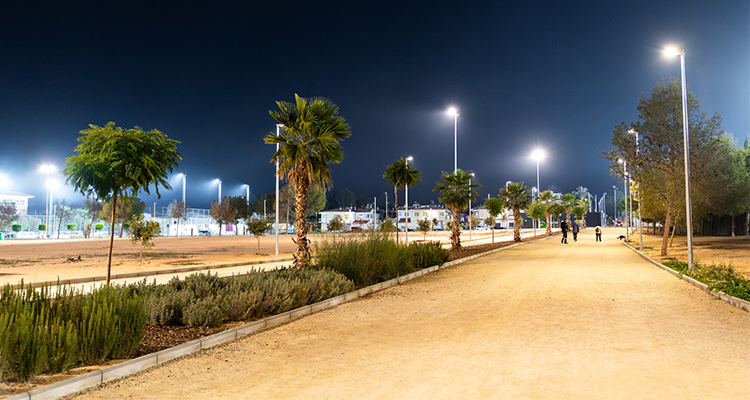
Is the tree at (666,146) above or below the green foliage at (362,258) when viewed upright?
above

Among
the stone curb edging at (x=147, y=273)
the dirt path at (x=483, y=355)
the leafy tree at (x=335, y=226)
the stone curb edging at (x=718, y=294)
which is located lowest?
the stone curb edging at (x=147, y=273)

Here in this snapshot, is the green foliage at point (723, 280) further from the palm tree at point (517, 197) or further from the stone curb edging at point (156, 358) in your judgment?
the palm tree at point (517, 197)

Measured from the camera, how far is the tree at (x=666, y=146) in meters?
23.3

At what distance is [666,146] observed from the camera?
24.1 meters

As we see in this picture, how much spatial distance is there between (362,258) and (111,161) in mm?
6900

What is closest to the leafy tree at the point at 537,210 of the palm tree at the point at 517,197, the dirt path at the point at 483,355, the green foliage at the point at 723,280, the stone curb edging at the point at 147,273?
the palm tree at the point at 517,197

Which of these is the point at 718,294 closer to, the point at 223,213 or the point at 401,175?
the point at 401,175

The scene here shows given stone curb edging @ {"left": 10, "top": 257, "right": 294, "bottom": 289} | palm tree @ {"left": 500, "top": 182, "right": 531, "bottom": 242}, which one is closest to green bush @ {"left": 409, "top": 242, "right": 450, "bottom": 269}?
stone curb edging @ {"left": 10, "top": 257, "right": 294, "bottom": 289}

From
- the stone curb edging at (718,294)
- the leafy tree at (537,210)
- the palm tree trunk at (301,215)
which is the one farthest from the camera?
the leafy tree at (537,210)

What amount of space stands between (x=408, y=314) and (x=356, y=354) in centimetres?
297

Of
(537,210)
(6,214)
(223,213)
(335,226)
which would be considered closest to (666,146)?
(335,226)

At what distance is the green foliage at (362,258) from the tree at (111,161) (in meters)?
4.90

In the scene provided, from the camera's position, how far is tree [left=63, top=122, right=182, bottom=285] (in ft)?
35.6

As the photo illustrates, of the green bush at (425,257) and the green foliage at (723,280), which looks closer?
the green foliage at (723,280)
